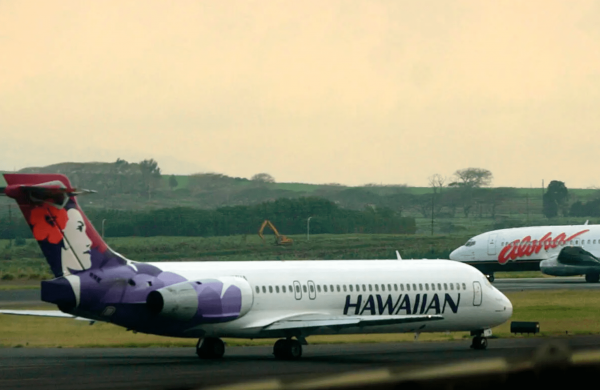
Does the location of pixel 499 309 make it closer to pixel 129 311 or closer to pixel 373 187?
pixel 129 311

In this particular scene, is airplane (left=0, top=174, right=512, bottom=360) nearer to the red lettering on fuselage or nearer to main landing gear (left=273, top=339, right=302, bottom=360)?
main landing gear (left=273, top=339, right=302, bottom=360)

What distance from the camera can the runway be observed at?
868 inches

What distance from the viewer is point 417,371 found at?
260 inches

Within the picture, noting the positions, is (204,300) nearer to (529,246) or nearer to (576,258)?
(576,258)

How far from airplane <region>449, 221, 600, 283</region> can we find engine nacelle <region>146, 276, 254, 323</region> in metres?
52.9

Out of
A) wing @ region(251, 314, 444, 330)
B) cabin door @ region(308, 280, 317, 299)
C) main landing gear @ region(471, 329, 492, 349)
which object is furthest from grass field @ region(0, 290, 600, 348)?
wing @ region(251, 314, 444, 330)

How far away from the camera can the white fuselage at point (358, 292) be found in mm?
28875

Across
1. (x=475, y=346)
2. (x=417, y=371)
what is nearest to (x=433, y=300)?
(x=475, y=346)

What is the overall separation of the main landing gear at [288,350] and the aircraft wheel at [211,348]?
1.62m

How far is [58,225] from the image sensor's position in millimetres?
26703

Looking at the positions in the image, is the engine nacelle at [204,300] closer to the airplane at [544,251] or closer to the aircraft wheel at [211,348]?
the aircraft wheel at [211,348]

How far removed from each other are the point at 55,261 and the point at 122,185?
4862 inches

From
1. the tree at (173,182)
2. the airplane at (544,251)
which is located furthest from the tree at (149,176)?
the airplane at (544,251)

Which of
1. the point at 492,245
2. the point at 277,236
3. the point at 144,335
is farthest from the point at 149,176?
the point at 144,335
